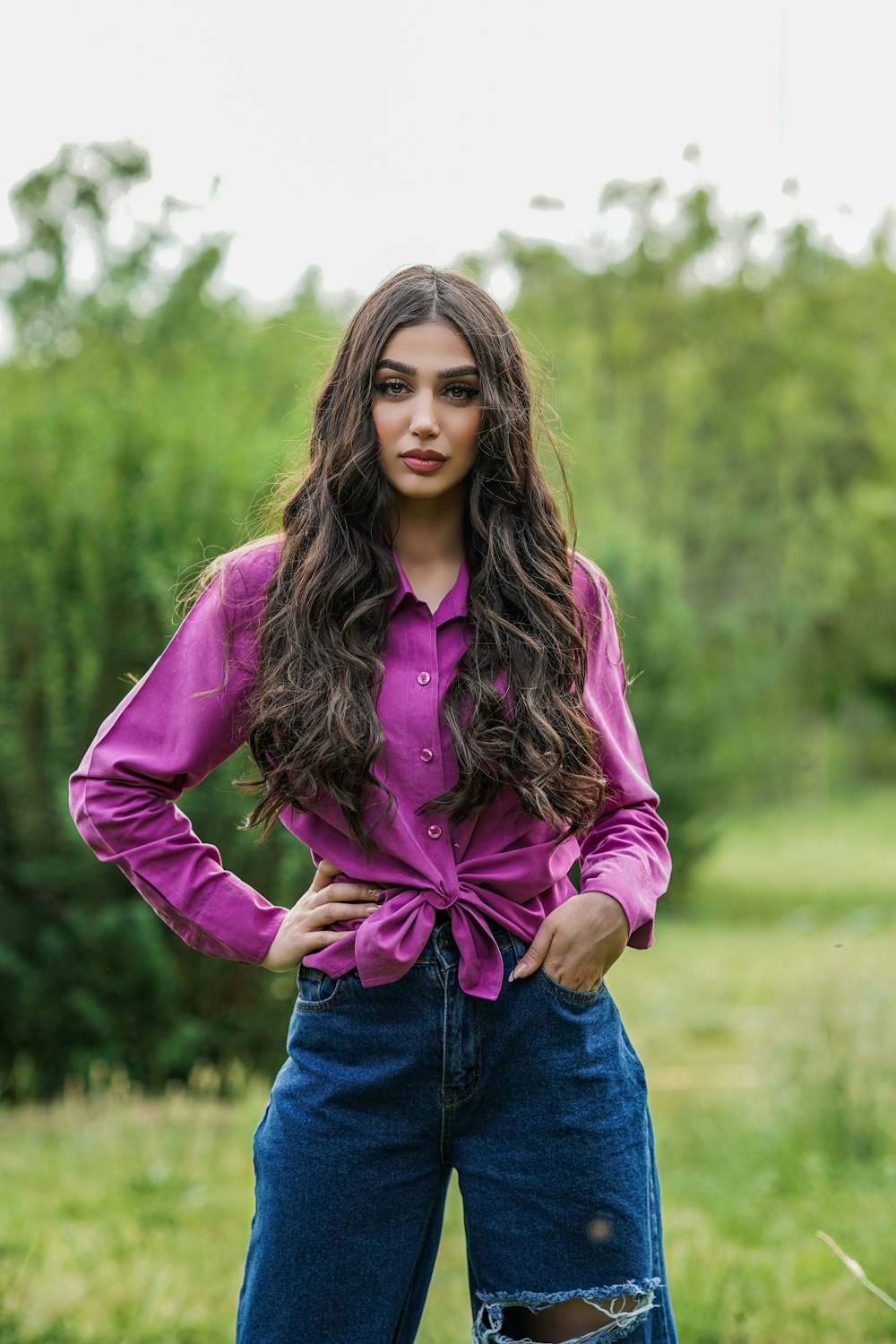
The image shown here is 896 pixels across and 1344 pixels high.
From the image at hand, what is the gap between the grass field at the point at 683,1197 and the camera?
372 cm

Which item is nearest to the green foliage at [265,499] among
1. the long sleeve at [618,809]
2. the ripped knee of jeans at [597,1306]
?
the long sleeve at [618,809]

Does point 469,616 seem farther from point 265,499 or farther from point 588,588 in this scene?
point 265,499

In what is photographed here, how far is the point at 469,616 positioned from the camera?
2.21m

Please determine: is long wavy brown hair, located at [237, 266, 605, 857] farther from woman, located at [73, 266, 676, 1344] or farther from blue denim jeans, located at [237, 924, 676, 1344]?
blue denim jeans, located at [237, 924, 676, 1344]

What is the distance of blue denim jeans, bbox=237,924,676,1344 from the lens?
2.04 meters

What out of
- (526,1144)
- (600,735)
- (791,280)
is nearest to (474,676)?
(600,735)

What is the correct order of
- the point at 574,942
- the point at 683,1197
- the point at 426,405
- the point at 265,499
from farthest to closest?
the point at 683,1197
the point at 265,499
the point at 426,405
the point at 574,942

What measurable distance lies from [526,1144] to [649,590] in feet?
37.8

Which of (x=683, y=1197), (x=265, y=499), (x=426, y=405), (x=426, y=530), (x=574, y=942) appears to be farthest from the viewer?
(x=683, y=1197)

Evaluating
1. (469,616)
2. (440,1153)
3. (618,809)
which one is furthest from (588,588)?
(440,1153)

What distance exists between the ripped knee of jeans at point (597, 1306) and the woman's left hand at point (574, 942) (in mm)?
427

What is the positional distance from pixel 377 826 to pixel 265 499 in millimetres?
915

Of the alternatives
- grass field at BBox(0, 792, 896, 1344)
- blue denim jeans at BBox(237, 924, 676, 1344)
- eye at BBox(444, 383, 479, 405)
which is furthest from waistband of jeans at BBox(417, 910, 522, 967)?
grass field at BBox(0, 792, 896, 1344)

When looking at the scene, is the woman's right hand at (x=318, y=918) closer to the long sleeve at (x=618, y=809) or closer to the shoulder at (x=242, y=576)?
the long sleeve at (x=618, y=809)
